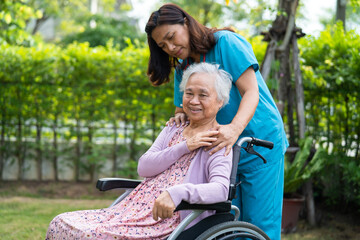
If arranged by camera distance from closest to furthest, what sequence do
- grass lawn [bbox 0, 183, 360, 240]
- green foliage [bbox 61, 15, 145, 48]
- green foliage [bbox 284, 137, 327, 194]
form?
grass lawn [bbox 0, 183, 360, 240]
green foliage [bbox 284, 137, 327, 194]
green foliage [bbox 61, 15, 145, 48]

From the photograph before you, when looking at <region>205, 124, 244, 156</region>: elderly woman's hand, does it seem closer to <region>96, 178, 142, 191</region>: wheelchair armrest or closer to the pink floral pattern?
the pink floral pattern

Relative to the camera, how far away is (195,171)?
1.96m

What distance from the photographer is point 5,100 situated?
5418 millimetres

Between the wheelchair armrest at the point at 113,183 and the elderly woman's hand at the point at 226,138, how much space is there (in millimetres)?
566

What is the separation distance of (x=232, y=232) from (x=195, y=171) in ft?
1.03

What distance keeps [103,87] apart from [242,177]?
351cm

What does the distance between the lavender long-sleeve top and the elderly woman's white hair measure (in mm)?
263

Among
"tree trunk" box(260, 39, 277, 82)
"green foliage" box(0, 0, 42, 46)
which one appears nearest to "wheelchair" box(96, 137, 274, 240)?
"tree trunk" box(260, 39, 277, 82)

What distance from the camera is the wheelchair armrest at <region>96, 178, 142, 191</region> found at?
86.9 inches

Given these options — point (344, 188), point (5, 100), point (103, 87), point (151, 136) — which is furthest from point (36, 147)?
point (344, 188)

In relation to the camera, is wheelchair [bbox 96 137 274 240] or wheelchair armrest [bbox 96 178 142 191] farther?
wheelchair armrest [bbox 96 178 142 191]

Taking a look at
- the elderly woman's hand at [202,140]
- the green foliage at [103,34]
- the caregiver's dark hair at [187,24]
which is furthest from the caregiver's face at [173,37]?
the green foliage at [103,34]

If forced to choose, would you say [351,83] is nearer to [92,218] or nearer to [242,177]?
[242,177]

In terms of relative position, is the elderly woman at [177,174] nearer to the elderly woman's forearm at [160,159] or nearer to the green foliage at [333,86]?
the elderly woman's forearm at [160,159]
